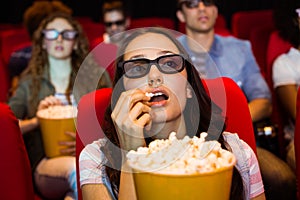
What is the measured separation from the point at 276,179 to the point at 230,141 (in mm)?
351

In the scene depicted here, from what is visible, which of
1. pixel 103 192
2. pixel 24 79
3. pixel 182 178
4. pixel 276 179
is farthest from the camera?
pixel 24 79

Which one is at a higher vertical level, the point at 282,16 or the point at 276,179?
the point at 282,16

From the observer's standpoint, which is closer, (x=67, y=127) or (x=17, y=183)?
(x=17, y=183)

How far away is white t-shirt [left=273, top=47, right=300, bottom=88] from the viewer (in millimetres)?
1908

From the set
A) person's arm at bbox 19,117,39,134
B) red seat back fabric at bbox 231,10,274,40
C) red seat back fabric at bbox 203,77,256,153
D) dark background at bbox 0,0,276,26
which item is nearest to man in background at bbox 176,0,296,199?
red seat back fabric at bbox 203,77,256,153

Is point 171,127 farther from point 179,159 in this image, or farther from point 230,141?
point 179,159

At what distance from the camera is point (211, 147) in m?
0.87

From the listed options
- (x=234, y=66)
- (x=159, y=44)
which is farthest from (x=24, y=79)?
(x=159, y=44)

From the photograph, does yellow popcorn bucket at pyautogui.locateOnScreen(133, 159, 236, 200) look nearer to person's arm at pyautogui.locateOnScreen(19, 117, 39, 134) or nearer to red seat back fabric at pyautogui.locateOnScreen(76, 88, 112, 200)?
red seat back fabric at pyautogui.locateOnScreen(76, 88, 112, 200)

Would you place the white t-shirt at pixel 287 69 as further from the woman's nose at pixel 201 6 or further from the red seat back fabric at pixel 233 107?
the red seat back fabric at pixel 233 107

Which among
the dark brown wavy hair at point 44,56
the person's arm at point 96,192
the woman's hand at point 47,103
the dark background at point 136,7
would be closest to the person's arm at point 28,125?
the woman's hand at point 47,103

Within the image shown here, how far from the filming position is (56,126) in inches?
57.1

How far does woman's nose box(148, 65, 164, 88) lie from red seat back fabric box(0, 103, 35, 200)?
32 centimetres

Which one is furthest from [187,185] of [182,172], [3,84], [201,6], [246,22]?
[246,22]
